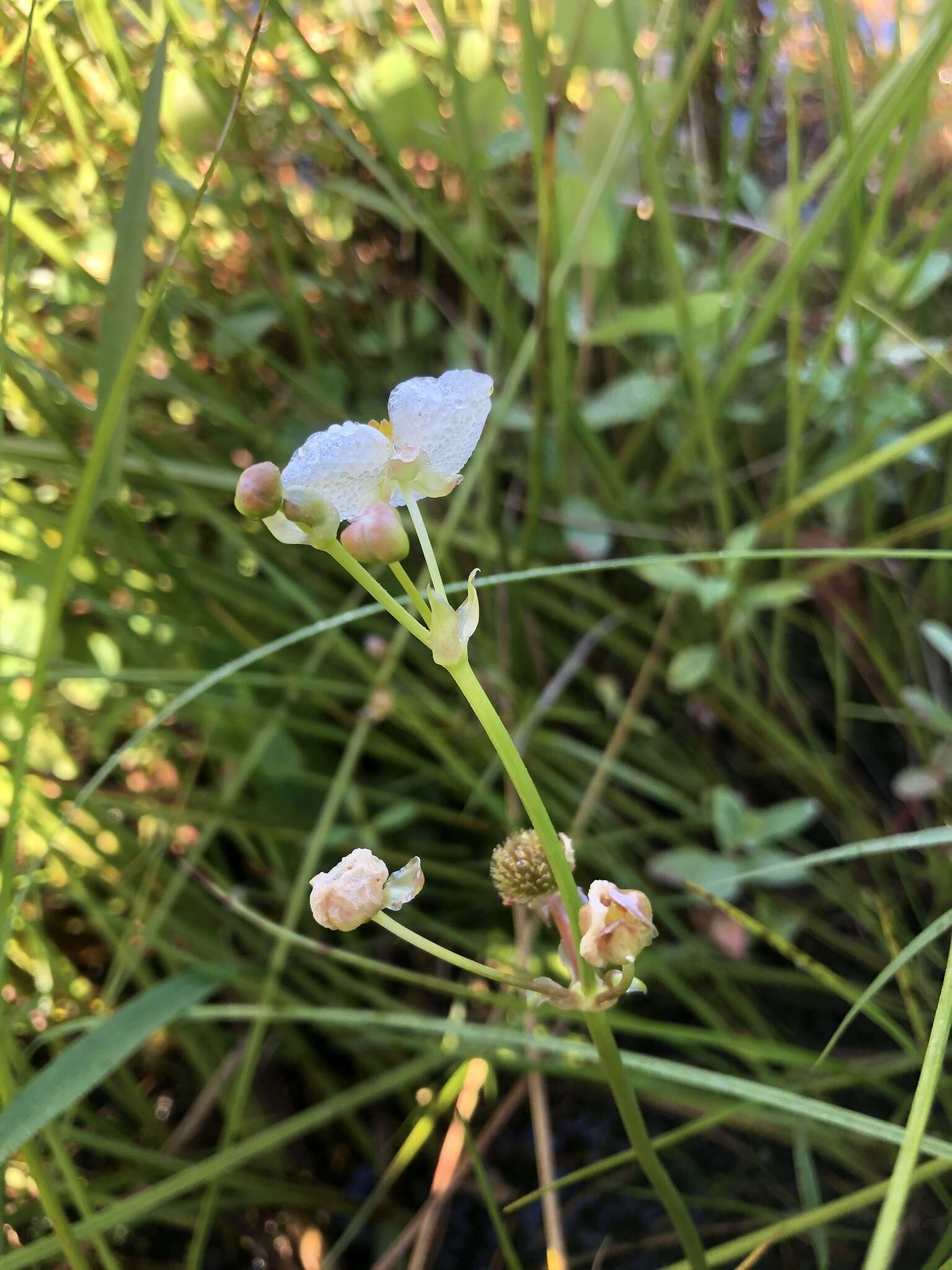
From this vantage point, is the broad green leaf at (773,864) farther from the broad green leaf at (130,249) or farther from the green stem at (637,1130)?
the broad green leaf at (130,249)

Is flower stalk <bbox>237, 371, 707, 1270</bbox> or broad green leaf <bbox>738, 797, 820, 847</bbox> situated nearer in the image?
flower stalk <bbox>237, 371, 707, 1270</bbox>

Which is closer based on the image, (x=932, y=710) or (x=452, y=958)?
(x=452, y=958)

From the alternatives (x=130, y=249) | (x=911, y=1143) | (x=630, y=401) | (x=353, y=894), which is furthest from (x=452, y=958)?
(x=630, y=401)

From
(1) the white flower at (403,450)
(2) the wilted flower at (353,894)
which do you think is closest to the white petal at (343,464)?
(1) the white flower at (403,450)

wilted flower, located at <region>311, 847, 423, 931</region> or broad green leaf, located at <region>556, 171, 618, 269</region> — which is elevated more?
broad green leaf, located at <region>556, 171, 618, 269</region>

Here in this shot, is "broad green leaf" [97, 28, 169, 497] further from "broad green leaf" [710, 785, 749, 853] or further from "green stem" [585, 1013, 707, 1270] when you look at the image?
"broad green leaf" [710, 785, 749, 853]

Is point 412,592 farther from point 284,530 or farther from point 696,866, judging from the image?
point 696,866

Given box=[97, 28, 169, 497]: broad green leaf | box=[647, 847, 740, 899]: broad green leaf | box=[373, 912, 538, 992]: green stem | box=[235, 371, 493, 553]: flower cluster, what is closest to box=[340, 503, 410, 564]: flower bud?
box=[235, 371, 493, 553]: flower cluster
